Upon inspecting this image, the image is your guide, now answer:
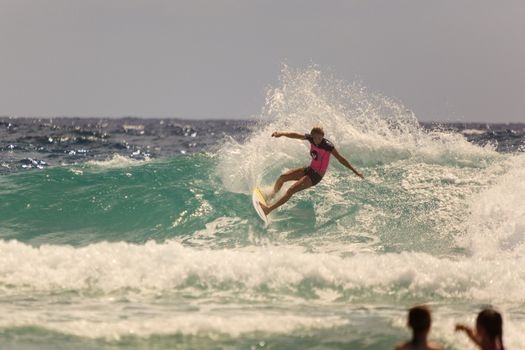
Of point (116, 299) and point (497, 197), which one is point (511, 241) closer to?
point (497, 197)

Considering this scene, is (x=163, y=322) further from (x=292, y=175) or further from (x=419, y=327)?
(x=292, y=175)

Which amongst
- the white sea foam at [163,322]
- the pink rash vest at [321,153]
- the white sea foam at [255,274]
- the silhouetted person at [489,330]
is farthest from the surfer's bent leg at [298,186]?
the silhouetted person at [489,330]

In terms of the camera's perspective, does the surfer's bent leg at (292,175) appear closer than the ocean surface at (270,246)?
No

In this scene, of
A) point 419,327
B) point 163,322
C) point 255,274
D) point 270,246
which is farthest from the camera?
point 270,246

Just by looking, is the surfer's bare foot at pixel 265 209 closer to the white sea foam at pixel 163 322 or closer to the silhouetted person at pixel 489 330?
the white sea foam at pixel 163 322

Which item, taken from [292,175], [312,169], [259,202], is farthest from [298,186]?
[259,202]

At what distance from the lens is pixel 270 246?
10.8m

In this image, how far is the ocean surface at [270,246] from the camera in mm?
6605

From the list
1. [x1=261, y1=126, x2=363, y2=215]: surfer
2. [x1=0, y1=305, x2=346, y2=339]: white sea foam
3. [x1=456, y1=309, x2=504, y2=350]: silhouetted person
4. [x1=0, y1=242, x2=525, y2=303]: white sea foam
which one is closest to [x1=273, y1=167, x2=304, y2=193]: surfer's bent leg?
[x1=261, y1=126, x2=363, y2=215]: surfer

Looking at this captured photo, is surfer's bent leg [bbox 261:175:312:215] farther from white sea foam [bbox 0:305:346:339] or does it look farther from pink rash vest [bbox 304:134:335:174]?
white sea foam [bbox 0:305:346:339]

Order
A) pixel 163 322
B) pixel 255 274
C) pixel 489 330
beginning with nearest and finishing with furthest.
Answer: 1. pixel 489 330
2. pixel 163 322
3. pixel 255 274

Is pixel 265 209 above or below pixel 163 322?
above

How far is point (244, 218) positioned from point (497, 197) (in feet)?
14.7

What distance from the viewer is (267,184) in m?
13.6
